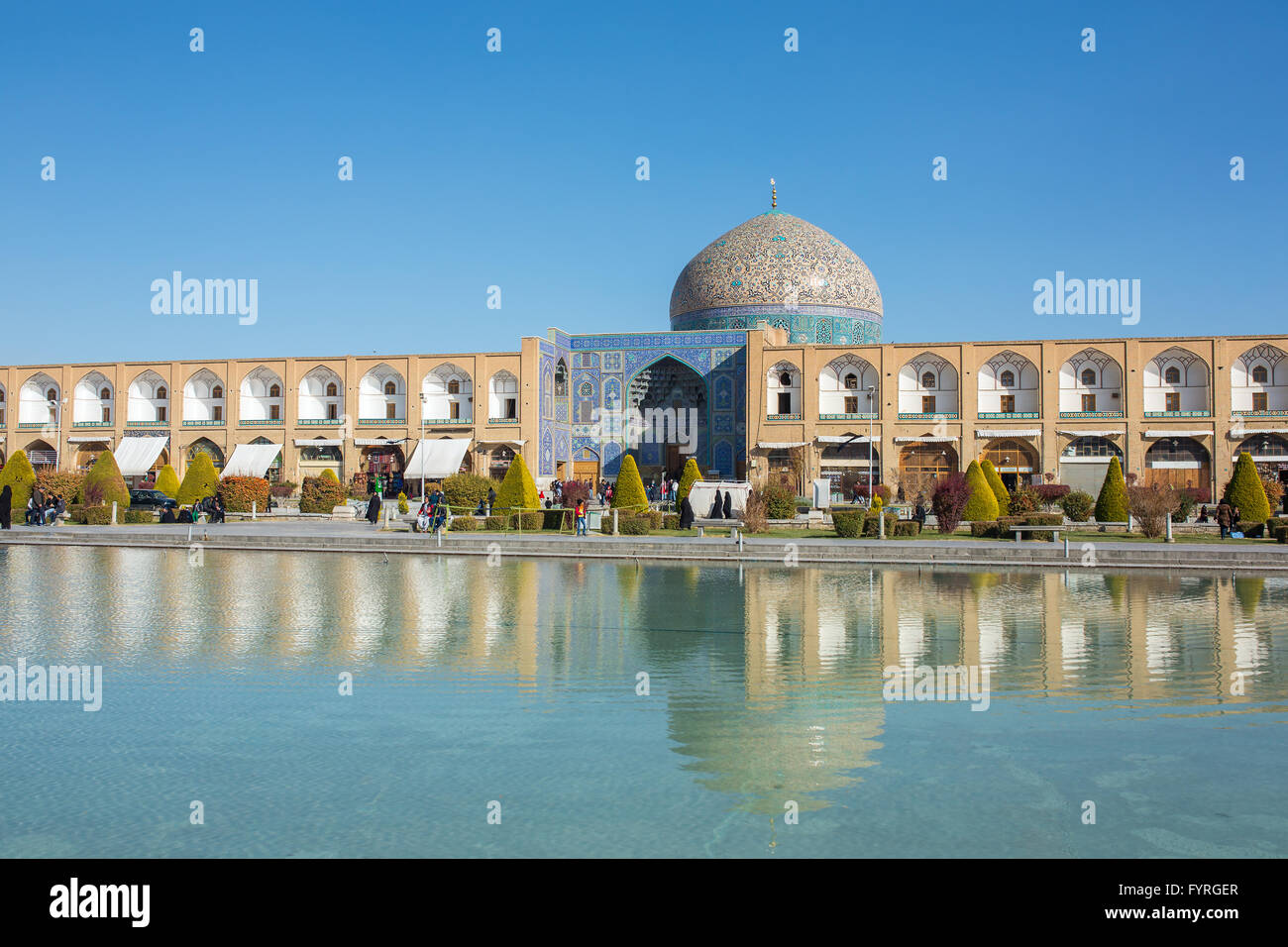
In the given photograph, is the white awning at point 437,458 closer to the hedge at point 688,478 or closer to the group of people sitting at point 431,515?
the hedge at point 688,478

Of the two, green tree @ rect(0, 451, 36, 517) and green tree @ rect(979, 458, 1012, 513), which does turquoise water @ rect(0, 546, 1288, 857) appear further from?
green tree @ rect(0, 451, 36, 517)

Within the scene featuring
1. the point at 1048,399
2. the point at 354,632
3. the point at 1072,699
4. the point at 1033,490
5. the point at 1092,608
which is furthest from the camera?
the point at 1048,399

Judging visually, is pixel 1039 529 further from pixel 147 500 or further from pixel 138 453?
pixel 138 453

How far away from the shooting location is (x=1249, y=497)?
58.5 ft

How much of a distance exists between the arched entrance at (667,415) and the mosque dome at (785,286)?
6.38 ft

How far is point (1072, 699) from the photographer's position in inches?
216

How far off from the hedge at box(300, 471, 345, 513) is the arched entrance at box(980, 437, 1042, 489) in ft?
54.5

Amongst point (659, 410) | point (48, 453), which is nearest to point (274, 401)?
point (48, 453)

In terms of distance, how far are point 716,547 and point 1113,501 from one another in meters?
8.07

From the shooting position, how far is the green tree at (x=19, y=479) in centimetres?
2188

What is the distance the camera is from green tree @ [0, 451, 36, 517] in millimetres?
21875
